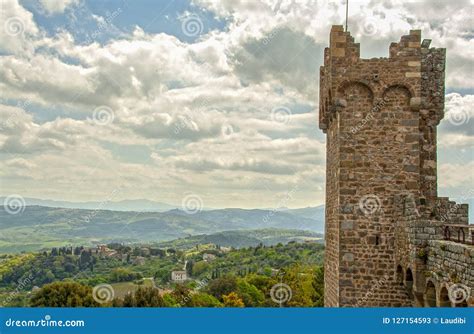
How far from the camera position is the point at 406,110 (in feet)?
49.4

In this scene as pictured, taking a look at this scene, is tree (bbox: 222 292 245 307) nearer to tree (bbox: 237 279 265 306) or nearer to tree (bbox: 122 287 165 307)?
tree (bbox: 237 279 265 306)

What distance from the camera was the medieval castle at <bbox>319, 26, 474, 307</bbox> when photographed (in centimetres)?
1477

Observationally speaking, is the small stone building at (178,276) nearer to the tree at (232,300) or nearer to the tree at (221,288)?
the tree at (221,288)

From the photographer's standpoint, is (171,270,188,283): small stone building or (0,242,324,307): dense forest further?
(171,270,188,283): small stone building

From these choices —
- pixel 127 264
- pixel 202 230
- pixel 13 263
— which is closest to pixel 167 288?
pixel 127 264

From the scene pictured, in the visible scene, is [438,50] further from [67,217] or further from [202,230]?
[202,230]

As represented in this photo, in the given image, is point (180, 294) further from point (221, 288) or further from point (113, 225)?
point (113, 225)

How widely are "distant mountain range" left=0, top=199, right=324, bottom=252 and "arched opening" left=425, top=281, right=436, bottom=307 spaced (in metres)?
61.9

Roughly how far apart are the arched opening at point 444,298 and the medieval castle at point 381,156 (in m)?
3.00

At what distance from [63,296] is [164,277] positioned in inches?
890

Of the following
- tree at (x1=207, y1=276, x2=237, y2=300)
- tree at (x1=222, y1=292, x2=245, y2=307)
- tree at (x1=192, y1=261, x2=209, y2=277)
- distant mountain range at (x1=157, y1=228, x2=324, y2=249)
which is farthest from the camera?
distant mountain range at (x1=157, y1=228, x2=324, y2=249)

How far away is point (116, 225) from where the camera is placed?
97.1 metres

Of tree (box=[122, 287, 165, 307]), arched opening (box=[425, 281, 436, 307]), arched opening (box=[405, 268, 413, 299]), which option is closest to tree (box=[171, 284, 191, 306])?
tree (box=[122, 287, 165, 307])

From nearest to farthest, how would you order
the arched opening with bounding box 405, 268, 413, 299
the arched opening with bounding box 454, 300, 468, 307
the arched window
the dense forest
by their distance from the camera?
the arched opening with bounding box 454, 300, 468, 307
the arched opening with bounding box 405, 268, 413, 299
the arched window
the dense forest
